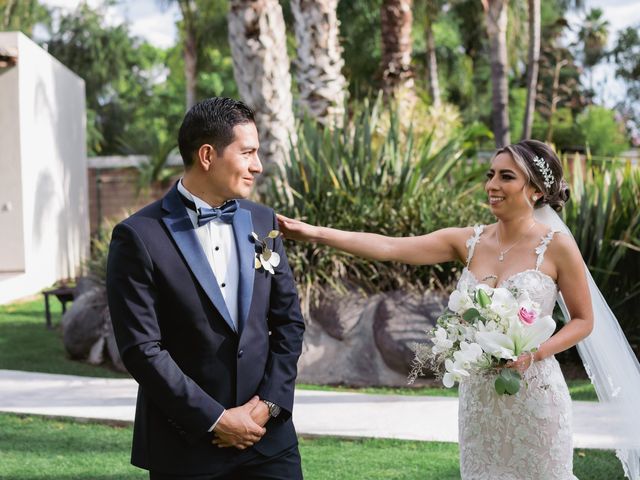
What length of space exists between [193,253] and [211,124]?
0.43m

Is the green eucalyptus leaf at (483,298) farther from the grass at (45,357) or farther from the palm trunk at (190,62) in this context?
the palm trunk at (190,62)

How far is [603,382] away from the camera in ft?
14.5

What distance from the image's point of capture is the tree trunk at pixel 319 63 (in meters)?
11.8

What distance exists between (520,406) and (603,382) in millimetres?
809

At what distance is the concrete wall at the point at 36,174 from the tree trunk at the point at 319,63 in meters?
6.02

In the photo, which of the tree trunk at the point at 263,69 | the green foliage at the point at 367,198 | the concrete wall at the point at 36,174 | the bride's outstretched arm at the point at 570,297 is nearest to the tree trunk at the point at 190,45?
the concrete wall at the point at 36,174

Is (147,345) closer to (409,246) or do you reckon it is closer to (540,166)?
(409,246)

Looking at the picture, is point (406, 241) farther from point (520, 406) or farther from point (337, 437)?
point (337, 437)

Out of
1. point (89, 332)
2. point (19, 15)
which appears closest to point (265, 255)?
point (89, 332)

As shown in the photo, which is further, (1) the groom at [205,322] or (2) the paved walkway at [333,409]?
(2) the paved walkway at [333,409]

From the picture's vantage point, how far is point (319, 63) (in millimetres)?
11867

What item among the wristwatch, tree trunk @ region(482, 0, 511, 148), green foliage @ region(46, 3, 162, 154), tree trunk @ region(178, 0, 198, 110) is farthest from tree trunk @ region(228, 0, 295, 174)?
green foliage @ region(46, 3, 162, 154)

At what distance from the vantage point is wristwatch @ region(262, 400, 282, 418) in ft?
9.95

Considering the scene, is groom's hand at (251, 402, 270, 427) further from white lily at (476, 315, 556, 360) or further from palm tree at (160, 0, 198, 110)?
palm tree at (160, 0, 198, 110)
